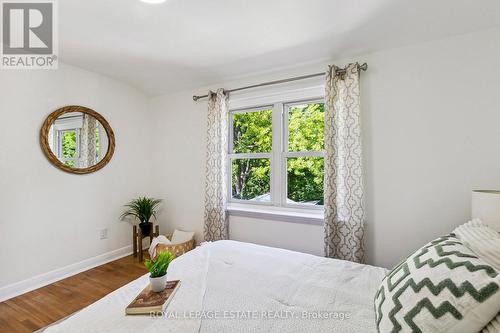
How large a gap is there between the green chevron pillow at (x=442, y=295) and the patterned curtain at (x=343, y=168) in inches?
47.5

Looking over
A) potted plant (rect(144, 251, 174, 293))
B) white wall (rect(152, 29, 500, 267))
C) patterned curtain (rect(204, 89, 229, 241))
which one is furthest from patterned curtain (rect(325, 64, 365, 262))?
potted plant (rect(144, 251, 174, 293))

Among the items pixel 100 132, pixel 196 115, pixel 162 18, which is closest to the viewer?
pixel 162 18

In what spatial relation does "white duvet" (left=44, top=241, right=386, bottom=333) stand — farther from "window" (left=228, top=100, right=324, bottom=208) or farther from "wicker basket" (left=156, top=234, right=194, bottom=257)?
"wicker basket" (left=156, top=234, right=194, bottom=257)

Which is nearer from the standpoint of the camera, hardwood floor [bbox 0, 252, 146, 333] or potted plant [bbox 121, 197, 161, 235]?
hardwood floor [bbox 0, 252, 146, 333]

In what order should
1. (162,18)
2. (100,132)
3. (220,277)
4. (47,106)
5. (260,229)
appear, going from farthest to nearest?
1. (100,132)
2. (260,229)
3. (47,106)
4. (162,18)
5. (220,277)

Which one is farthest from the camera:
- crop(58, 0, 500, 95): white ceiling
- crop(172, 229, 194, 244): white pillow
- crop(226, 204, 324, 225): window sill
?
crop(172, 229, 194, 244): white pillow

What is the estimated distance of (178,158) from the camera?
3434mm

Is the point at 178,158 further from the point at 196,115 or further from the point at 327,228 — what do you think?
the point at 327,228

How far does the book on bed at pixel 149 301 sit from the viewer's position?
1.07 metres

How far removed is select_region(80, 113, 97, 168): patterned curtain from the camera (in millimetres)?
2869

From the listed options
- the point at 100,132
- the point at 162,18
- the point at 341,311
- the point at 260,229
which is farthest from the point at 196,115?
the point at 341,311

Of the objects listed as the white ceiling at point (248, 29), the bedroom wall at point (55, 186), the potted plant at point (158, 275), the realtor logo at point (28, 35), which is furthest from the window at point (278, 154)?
the realtor logo at point (28, 35)

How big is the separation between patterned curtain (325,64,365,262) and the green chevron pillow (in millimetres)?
1207

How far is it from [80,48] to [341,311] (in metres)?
2.98
